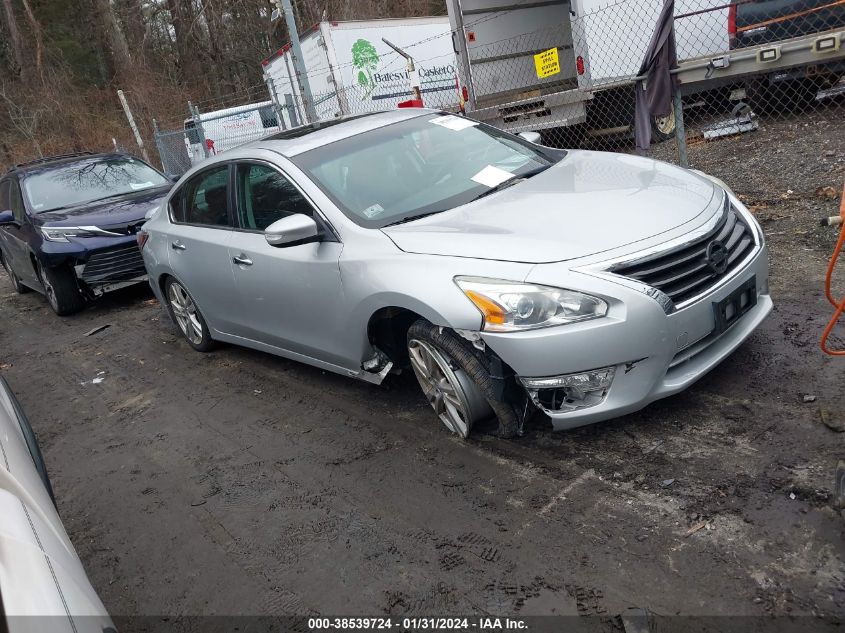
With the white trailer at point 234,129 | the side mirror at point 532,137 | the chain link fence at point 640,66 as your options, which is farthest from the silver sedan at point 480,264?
the white trailer at point 234,129

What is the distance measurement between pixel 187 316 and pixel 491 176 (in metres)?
3.05

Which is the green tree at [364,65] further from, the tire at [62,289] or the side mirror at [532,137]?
the side mirror at [532,137]

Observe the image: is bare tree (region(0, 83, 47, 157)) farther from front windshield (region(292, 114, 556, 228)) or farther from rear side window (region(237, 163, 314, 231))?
→ front windshield (region(292, 114, 556, 228))

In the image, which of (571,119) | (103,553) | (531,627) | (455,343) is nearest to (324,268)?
(455,343)

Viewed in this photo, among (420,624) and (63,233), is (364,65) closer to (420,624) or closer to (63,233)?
(63,233)

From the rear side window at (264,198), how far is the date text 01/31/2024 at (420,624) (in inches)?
88.6

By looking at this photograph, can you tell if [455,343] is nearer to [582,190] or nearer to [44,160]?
[582,190]

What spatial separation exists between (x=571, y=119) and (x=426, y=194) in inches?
244

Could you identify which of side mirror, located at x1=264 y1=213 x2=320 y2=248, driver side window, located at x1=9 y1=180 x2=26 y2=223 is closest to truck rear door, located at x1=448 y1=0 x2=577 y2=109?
driver side window, located at x1=9 y1=180 x2=26 y2=223

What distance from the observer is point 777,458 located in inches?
116

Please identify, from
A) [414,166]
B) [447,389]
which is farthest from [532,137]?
[447,389]

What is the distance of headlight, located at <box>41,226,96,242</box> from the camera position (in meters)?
7.68

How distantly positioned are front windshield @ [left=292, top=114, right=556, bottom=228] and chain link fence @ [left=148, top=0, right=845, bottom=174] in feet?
9.69

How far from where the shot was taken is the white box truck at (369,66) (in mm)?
15109
